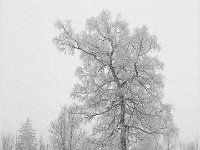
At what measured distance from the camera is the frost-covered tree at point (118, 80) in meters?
15.3

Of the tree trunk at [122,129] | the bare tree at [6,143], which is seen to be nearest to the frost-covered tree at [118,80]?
the tree trunk at [122,129]

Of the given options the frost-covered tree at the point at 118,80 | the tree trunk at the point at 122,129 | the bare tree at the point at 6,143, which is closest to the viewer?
the frost-covered tree at the point at 118,80

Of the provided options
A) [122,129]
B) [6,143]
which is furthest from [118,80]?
[6,143]

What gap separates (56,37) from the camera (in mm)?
16375

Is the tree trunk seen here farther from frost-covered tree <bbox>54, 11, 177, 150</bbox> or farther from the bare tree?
the bare tree

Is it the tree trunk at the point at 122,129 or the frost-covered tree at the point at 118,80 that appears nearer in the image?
the frost-covered tree at the point at 118,80

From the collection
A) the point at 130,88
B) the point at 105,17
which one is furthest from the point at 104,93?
the point at 105,17

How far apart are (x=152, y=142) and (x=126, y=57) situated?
4243 mm

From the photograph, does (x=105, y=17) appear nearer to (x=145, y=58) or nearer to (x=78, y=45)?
(x=78, y=45)

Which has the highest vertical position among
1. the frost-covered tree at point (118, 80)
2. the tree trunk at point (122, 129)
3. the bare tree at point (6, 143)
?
the bare tree at point (6, 143)

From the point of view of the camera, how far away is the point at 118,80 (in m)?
15.8

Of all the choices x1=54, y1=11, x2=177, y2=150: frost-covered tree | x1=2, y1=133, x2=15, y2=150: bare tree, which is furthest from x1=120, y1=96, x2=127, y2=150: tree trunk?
x1=2, y1=133, x2=15, y2=150: bare tree

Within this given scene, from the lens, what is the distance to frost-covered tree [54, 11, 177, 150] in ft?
50.3

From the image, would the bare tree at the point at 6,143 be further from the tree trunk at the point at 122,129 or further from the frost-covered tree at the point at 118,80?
the tree trunk at the point at 122,129
